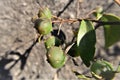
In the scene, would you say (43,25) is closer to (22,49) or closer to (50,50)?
(50,50)

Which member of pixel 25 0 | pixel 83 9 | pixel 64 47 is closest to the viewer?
pixel 64 47

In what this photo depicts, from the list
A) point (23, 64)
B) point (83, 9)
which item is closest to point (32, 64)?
point (23, 64)

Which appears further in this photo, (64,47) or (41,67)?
(41,67)

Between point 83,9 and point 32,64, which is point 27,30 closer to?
point 32,64

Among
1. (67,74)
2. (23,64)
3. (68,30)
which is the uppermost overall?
(68,30)

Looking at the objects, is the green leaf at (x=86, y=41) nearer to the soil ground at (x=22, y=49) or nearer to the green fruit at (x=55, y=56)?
the green fruit at (x=55, y=56)

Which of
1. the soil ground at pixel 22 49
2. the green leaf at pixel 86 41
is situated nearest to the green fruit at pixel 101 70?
the green leaf at pixel 86 41

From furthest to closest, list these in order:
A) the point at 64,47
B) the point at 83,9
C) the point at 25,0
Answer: the point at 25,0, the point at 83,9, the point at 64,47

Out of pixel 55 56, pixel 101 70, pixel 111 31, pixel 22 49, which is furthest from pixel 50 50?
pixel 22 49

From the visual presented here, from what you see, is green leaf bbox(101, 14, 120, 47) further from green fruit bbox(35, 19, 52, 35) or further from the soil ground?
the soil ground
